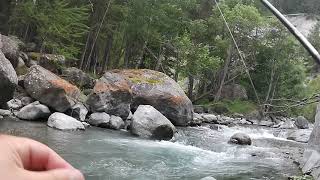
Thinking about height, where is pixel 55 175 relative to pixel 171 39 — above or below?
above

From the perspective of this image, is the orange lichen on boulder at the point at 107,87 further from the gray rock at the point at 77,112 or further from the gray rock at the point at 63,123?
the gray rock at the point at 63,123

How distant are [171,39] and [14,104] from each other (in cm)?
1535

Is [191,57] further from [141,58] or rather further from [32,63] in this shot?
[32,63]

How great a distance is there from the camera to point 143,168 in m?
9.41

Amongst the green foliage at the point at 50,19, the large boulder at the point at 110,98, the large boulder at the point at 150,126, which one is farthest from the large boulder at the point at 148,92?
the green foliage at the point at 50,19

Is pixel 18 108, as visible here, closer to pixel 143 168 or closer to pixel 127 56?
pixel 143 168

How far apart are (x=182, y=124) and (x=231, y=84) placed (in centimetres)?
1710

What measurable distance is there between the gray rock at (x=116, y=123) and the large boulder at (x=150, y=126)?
0.64 m

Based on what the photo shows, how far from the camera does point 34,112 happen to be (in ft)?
43.2

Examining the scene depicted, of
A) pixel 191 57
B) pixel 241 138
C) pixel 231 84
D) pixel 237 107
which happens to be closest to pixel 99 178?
pixel 241 138

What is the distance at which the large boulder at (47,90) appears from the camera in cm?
1404

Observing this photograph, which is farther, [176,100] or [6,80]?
Result: [176,100]

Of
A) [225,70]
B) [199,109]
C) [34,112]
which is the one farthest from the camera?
[225,70]

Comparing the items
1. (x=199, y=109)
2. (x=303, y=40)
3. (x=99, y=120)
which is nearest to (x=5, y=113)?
(x=99, y=120)
